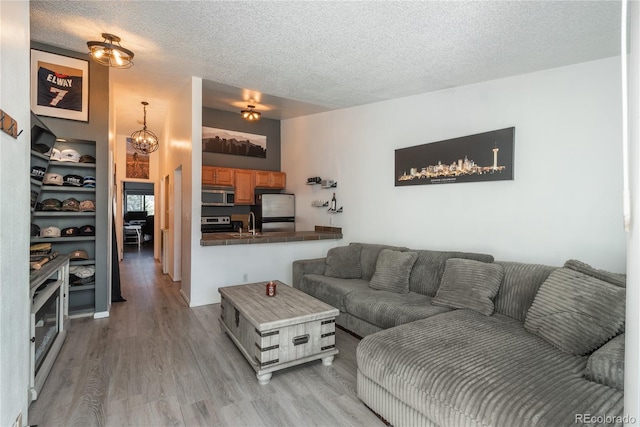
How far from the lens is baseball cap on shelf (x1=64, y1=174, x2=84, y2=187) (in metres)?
3.49

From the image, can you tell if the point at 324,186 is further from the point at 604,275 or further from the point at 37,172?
the point at 604,275

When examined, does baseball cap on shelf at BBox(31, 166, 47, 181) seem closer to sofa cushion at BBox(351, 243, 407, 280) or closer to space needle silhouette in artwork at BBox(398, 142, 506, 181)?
sofa cushion at BBox(351, 243, 407, 280)

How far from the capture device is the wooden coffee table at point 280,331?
2.30m

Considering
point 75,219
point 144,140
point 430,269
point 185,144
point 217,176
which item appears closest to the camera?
point 430,269

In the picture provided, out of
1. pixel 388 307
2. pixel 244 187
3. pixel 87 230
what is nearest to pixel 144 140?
pixel 244 187

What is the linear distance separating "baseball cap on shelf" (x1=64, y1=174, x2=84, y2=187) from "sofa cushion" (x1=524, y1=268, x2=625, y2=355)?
4.58 metres

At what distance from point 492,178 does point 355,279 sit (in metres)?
1.89

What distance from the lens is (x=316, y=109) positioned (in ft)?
17.4

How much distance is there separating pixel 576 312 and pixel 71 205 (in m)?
4.68

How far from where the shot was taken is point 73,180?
3.50m

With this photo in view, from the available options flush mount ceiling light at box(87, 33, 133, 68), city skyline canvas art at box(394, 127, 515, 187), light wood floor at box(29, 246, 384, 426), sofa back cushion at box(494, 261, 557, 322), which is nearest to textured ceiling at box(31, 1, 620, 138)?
→ flush mount ceiling light at box(87, 33, 133, 68)

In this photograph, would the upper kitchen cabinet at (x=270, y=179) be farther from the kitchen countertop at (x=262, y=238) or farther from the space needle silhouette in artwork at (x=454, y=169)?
the space needle silhouette in artwork at (x=454, y=169)

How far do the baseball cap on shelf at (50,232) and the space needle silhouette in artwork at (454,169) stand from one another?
4.04m

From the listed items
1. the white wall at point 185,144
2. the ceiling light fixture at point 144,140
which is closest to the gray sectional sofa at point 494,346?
the white wall at point 185,144
